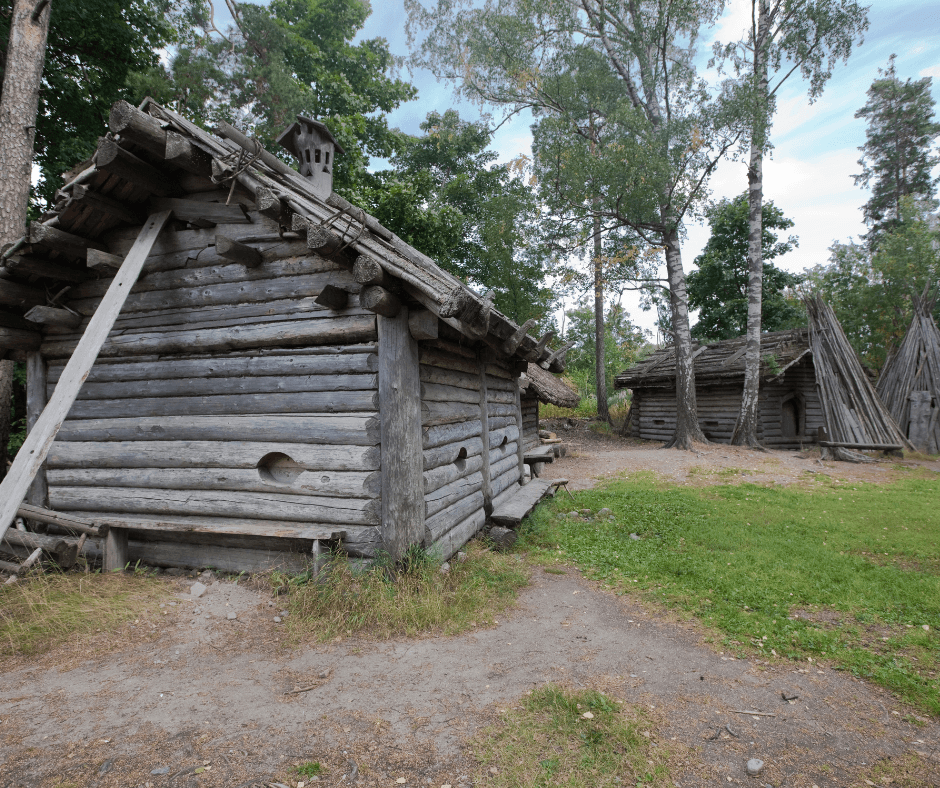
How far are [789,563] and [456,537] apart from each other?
3.85m

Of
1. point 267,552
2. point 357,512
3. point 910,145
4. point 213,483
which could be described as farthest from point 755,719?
point 910,145

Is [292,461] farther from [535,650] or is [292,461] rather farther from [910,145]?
[910,145]

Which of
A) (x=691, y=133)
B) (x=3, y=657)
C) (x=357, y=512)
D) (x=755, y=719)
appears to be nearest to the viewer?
(x=755, y=719)

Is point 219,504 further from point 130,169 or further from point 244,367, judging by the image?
point 130,169

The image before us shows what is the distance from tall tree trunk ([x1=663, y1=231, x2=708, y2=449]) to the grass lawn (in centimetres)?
629

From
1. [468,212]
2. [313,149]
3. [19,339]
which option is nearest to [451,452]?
[313,149]

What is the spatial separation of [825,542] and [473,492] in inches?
184

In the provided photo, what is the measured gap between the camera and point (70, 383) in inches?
181

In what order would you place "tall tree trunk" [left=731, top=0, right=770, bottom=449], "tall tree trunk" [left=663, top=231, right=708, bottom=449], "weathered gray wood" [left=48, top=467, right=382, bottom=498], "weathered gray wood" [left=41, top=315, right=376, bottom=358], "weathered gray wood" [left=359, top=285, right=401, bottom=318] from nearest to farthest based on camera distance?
"weathered gray wood" [left=359, top=285, right=401, bottom=318] < "weathered gray wood" [left=48, top=467, right=382, bottom=498] < "weathered gray wood" [left=41, top=315, right=376, bottom=358] < "tall tree trunk" [left=731, top=0, right=770, bottom=449] < "tall tree trunk" [left=663, top=231, right=708, bottom=449]

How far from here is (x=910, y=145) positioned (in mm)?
28688

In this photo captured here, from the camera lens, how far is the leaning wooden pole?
4105 millimetres

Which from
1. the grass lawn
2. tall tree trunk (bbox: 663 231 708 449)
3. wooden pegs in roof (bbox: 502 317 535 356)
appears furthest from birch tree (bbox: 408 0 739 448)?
wooden pegs in roof (bbox: 502 317 535 356)

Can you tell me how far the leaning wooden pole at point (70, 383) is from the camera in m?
4.11

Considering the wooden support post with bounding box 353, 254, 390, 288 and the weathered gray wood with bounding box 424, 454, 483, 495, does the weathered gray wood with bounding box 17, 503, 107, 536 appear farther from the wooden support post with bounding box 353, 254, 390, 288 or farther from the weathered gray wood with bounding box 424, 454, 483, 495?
the wooden support post with bounding box 353, 254, 390, 288
